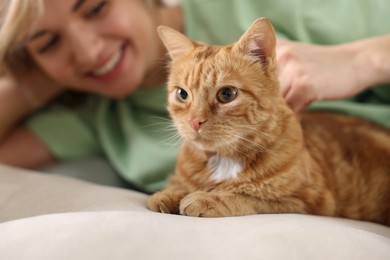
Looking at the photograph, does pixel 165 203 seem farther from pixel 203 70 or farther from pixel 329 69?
pixel 329 69

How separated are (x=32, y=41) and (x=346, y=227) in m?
1.21

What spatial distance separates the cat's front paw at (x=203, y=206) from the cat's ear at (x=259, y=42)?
0.33m

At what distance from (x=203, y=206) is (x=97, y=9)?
903 millimetres

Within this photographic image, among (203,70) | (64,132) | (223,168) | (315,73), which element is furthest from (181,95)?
(64,132)

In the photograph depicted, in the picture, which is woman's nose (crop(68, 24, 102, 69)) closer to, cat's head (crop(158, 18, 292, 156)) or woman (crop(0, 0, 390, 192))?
woman (crop(0, 0, 390, 192))

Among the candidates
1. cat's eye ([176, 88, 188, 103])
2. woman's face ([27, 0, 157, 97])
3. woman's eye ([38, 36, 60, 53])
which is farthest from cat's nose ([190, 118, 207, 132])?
woman's eye ([38, 36, 60, 53])

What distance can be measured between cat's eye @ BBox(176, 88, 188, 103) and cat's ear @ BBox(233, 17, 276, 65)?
16cm

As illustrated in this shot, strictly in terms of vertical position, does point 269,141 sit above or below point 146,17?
below

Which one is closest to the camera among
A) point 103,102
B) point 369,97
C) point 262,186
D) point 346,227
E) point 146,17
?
point 346,227

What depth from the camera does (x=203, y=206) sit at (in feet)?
3.18

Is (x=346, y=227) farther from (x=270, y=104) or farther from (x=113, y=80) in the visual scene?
(x=113, y=80)

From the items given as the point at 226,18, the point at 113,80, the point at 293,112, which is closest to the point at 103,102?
the point at 113,80

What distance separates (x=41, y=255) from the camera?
0.78 m

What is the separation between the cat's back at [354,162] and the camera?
3.96 feet
